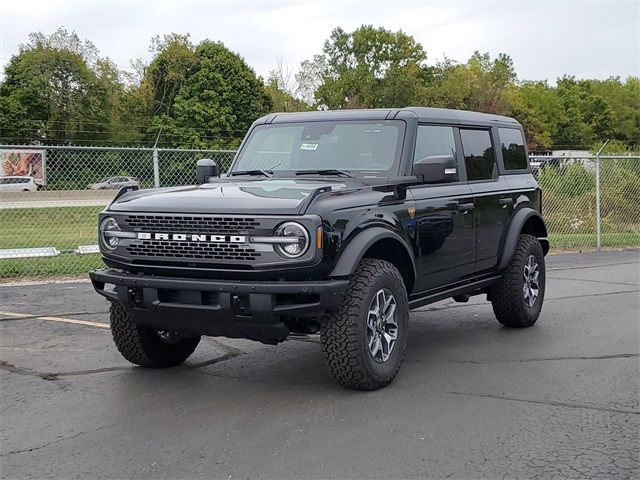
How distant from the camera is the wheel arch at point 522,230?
6.99 meters

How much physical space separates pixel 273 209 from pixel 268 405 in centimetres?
126

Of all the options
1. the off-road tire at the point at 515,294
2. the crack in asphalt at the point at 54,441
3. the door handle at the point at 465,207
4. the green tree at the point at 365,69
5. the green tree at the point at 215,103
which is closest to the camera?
the crack in asphalt at the point at 54,441

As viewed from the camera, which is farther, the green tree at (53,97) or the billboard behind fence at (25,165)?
the green tree at (53,97)

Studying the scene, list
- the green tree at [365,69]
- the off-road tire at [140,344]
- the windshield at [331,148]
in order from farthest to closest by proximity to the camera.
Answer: the green tree at [365,69]
the windshield at [331,148]
the off-road tire at [140,344]

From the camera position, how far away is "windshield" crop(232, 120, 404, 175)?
19.5 feet

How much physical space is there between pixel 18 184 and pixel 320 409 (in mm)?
7795

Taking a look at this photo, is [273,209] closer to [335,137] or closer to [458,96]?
[335,137]

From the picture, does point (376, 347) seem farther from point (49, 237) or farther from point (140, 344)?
point (49, 237)

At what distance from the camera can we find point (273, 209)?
4637 mm

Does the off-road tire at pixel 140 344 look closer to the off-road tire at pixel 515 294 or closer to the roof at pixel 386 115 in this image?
the roof at pixel 386 115

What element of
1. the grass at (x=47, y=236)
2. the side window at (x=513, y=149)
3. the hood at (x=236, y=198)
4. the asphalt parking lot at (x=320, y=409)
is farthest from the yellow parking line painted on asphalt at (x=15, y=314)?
the side window at (x=513, y=149)

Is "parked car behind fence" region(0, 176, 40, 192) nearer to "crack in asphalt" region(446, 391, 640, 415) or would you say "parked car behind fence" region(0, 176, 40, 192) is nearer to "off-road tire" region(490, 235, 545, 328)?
"off-road tire" region(490, 235, 545, 328)

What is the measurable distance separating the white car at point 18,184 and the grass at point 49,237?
29 centimetres

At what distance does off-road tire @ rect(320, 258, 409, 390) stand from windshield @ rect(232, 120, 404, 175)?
111 centimetres
